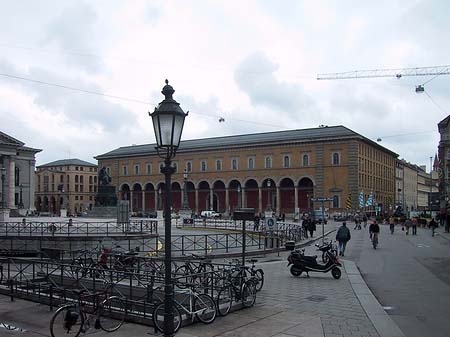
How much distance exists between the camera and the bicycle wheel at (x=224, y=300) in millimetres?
10594

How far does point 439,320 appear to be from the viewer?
10.6 metres

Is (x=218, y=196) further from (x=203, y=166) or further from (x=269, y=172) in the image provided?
(x=269, y=172)

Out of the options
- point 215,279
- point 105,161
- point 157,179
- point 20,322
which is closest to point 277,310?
point 215,279

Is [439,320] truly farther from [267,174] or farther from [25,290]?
[267,174]

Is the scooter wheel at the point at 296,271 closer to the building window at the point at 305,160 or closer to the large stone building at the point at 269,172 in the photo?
the large stone building at the point at 269,172

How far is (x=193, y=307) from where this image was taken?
397 inches

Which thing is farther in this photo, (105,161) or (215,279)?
(105,161)

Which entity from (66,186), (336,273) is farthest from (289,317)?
(66,186)

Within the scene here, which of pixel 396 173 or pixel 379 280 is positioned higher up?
pixel 396 173

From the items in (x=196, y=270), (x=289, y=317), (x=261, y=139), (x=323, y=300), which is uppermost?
(x=261, y=139)

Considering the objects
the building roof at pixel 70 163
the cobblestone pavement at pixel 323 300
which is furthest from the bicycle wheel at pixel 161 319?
the building roof at pixel 70 163

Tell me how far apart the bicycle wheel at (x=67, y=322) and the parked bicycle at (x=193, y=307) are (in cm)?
143

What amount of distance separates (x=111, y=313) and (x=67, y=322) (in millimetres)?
1694

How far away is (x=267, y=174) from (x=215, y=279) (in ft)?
297
